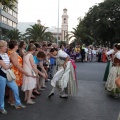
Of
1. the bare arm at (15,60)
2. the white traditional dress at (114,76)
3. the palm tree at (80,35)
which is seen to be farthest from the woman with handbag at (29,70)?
the palm tree at (80,35)

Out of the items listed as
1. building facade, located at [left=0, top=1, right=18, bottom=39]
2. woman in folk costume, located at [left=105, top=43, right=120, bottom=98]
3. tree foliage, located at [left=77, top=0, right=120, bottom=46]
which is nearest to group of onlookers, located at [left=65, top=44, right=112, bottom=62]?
Answer: woman in folk costume, located at [left=105, top=43, right=120, bottom=98]

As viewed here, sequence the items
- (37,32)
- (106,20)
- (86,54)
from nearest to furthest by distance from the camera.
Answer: (86,54), (106,20), (37,32)

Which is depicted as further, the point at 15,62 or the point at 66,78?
the point at 66,78

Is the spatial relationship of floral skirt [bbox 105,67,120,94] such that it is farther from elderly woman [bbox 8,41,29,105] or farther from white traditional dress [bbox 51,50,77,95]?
elderly woman [bbox 8,41,29,105]

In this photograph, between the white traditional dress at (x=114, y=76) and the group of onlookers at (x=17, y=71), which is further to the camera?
the white traditional dress at (x=114, y=76)

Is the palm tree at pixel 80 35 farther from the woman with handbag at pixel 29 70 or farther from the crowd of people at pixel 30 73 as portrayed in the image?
the woman with handbag at pixel 29 70

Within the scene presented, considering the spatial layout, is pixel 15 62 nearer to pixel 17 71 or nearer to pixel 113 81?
pixel 17 71

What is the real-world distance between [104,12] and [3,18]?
34.8 meters

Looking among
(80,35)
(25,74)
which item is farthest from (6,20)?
(25,74)

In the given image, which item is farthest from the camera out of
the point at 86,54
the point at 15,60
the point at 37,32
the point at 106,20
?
the point at 37,32

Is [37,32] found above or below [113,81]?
above

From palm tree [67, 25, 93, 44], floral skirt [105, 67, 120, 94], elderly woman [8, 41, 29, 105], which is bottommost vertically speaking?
floral skirt [105, 67, 120, 94]

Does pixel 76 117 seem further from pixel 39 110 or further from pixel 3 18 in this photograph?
pixel 3 18

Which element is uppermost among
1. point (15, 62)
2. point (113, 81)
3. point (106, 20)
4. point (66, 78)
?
point (106, 20)
